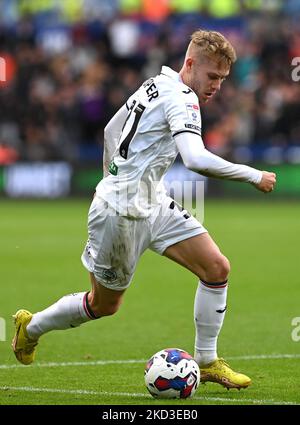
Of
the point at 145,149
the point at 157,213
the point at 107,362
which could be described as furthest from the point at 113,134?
the point at 107,362

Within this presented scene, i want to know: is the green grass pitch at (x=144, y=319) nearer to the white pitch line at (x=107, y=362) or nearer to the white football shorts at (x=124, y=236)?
the white pitch line at (x=107, y=362)

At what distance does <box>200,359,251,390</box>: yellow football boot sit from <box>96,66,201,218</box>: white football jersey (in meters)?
1.10

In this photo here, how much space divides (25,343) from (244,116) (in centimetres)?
1621

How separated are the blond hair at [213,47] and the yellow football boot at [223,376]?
1.95 metres

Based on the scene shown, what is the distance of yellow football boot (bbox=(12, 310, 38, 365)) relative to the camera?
7699 millimetres

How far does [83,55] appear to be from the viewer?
25156 mm

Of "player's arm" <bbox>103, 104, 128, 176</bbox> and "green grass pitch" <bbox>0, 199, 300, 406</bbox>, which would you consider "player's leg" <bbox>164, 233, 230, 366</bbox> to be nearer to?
"green grass pitch" <bbox>0, 199, 300, 406</bbox>

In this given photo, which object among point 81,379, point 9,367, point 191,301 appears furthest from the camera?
point 191,301

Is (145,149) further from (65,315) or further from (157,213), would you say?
(65,315)

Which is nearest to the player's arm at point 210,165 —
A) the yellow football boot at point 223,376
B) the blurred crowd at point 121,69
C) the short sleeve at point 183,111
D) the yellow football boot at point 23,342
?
the short sleeve at point 183,111

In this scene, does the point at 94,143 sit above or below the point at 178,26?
below

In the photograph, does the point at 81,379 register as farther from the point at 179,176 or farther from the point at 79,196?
the point at 79,196

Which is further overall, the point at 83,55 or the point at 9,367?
the point at 83,55

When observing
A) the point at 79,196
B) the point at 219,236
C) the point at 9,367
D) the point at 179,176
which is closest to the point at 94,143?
the point at 79,196
